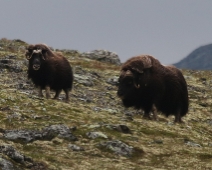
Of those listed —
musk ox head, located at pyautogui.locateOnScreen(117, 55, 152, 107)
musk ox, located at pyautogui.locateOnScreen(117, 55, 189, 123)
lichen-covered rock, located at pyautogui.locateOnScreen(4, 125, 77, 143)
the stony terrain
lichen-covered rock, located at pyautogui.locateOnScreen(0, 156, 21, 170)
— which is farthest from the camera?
musk ox, located at pyautogui.locateOnScreen(117, 55, 189, 123)

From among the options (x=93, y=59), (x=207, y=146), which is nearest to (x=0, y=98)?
(x=207, y=146)

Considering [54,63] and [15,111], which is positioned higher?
[54,63]

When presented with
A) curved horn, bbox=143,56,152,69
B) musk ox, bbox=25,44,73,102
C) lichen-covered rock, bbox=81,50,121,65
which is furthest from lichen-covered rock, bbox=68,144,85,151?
lichen-covered rock, bbox=81,50,121,65

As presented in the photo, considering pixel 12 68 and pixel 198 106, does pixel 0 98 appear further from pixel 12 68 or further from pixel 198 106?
pixel 198 106

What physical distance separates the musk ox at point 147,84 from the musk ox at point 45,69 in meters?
5.86

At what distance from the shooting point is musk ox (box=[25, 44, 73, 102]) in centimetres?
3416

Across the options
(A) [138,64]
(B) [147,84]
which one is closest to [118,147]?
(B) [147,84]

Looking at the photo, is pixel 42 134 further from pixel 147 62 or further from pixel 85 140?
pixel 147 62

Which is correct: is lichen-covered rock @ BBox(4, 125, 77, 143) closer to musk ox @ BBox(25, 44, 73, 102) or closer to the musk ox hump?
the musk ox hump

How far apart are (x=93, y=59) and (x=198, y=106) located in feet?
134

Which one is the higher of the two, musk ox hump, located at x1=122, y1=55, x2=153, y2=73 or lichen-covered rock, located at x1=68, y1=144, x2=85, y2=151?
musk ox hump, located at x1=122, y1=55, x2=153, y2=73

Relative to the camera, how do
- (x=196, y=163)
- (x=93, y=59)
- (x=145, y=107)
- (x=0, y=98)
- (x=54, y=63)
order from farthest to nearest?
(x=93, y=59) < (x=54, y=63) < (x=145, y=107) < (x=0, y=98) < (x=196, y=163)

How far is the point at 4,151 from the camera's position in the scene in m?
18.0

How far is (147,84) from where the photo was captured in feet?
105
